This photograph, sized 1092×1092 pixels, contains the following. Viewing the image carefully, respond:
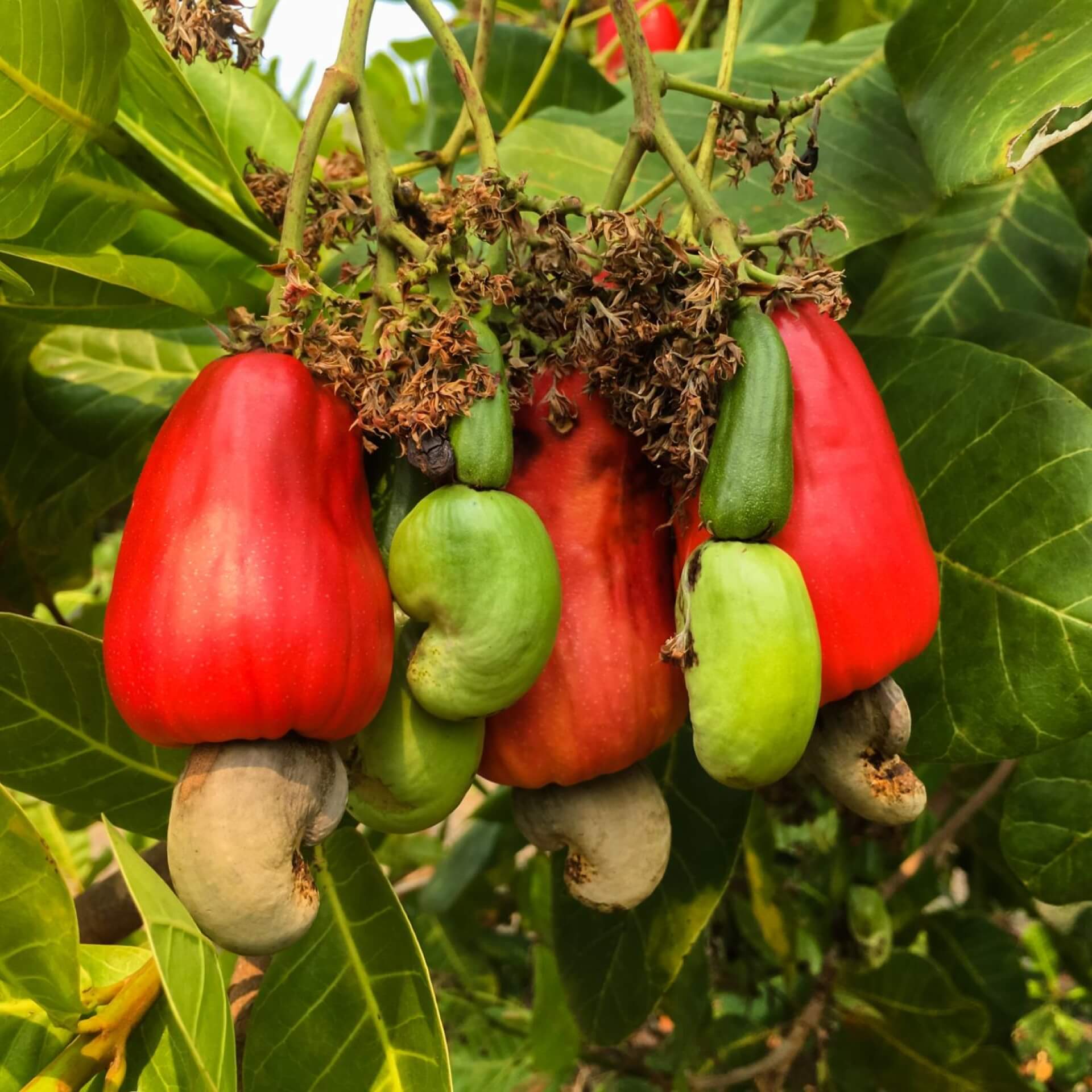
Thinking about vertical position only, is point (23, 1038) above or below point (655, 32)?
below

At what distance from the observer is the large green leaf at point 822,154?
3.10ft

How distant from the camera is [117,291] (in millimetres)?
908

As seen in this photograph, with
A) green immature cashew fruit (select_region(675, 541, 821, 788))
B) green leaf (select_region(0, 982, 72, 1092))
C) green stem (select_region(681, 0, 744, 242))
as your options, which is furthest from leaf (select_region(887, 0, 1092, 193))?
green leaf (select_region(0, 982, 72, 1092))

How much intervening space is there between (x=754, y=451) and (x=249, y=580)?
28cm

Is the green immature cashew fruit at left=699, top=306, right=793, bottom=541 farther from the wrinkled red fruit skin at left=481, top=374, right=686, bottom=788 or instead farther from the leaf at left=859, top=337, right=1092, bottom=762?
the leaf at left=859, top=337, right=1092, bottom=762

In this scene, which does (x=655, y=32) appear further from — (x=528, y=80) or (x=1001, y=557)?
(x=1001, y=557)

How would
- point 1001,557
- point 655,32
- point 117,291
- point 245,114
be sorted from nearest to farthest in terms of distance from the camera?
point 1001,557 < point 117,291 < point 245,114 < point 655,32

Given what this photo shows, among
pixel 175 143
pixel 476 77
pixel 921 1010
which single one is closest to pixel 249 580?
pixel 476 77

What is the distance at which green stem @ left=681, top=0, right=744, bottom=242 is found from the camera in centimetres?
70

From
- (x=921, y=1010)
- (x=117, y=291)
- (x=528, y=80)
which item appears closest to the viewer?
(x=117, y=291)

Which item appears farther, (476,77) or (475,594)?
(476,77)

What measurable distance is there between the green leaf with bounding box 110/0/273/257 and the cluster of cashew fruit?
307 mm

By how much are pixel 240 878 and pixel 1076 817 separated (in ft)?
2.44

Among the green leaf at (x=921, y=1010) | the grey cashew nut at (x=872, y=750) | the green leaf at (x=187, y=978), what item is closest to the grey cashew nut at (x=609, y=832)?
the grey cashew nut at (x=872, y=750)
